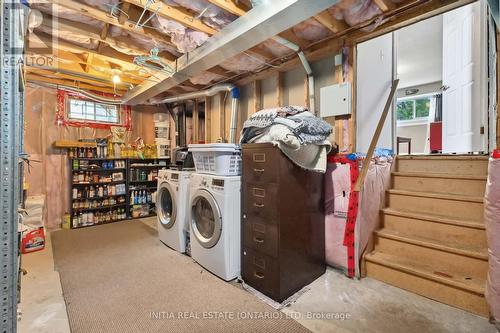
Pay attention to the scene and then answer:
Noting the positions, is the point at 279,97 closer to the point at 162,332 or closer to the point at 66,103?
the point at 162,332

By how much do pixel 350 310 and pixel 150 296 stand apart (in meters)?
1.56

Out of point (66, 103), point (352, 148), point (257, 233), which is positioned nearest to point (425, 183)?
point (352, 148)

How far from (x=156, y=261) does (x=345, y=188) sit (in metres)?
2.12

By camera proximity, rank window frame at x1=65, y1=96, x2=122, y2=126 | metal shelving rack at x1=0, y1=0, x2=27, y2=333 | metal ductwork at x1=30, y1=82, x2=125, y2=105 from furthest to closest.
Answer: window frame at x1=65, y1=96, x2=122, y2=126, metal ductwork at x1=30, y1=82, x2=125, y2=105, metal shelving rack at x1=0, y1=0, x2=27, y2=333

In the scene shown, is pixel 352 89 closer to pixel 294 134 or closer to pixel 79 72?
pixel 294 134

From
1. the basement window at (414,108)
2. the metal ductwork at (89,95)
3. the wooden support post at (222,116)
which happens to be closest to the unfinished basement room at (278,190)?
the metal ductwork at (89,95)

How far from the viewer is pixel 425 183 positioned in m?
2.42

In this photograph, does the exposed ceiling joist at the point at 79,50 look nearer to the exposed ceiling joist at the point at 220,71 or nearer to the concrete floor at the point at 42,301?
the exposed ceiling joist at the point at 220,71

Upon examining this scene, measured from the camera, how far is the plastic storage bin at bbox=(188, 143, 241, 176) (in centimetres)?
215

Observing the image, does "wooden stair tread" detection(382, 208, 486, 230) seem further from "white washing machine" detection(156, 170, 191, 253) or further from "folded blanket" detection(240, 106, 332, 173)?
"white washing machine" detection(156, 170, 191, 253)

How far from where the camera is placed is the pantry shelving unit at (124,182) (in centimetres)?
392

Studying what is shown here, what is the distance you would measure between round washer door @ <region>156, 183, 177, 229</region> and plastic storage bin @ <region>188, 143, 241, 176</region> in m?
0.84

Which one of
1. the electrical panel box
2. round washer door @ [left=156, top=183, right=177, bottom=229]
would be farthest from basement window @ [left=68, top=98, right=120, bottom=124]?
the electrical panel box

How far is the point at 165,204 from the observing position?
317 centimetres
